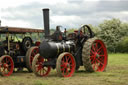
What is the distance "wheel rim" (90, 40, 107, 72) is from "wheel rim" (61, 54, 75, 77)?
1288 millimetres

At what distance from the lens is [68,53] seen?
983 cm

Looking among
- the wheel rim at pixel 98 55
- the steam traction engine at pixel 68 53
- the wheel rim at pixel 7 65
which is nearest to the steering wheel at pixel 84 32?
the steam traction engine at pixel 68 53

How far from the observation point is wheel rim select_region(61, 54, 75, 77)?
9617mm

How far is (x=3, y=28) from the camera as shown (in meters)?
11.5

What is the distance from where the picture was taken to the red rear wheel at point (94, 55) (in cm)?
1062

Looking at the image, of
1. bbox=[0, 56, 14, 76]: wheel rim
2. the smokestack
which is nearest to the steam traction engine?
the smokestack

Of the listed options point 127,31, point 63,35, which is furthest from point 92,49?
point 127,31

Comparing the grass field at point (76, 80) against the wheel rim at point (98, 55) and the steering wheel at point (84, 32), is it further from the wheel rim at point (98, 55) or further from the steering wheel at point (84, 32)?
the steering wheel at point (84, 32)

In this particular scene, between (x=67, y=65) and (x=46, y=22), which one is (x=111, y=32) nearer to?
(x=46, y=22)

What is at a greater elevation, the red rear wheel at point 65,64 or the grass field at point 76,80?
the red rear wheel at point 65,64

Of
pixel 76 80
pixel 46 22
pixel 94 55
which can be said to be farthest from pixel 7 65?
pixel 76 80

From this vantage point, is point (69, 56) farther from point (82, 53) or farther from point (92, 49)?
point (92, 49)

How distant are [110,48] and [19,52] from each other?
25.0 metres

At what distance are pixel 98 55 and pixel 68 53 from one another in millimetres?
2079
